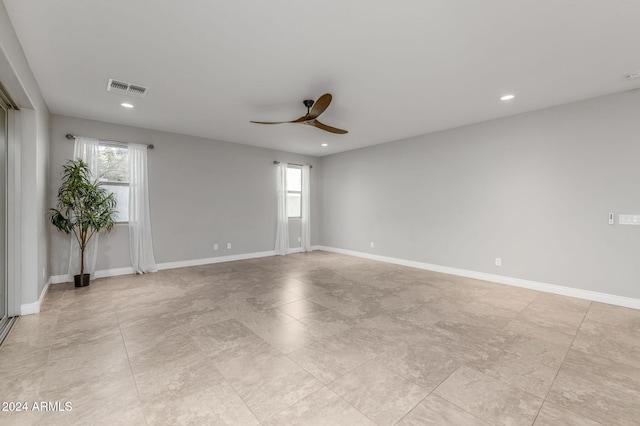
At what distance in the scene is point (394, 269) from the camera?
5.54m

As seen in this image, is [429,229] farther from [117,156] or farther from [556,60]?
[117,156]

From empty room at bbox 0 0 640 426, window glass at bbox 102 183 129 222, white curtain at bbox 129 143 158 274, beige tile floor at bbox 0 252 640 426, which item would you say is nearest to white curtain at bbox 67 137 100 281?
empty room at bbox 0 0 640 426

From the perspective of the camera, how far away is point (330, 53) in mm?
2660

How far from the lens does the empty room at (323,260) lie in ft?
6.26

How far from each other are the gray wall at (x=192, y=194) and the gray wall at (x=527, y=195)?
2946 mm

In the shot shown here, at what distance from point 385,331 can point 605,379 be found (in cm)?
164

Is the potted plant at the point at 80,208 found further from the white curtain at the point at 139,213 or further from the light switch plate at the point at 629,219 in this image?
the light switch plate at the point at 629,219

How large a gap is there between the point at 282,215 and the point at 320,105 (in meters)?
4.18

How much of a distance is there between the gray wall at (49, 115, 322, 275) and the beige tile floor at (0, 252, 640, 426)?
→ 1.50 metres

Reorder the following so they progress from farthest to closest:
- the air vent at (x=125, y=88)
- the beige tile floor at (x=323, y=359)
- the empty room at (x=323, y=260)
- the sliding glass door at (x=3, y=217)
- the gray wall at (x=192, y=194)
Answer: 1. the gray wall at (x=192, y=194)
2. the air vent at (x=125, y=88)
3. the sliding glass door at (x=3, y=217)
4. the empty room at (x=323, y=260)
5. the beige tile floor at (x=323, y=359)

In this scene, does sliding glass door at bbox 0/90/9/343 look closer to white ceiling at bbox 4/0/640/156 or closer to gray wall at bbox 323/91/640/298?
white ceiling at bbox 4/0/640/156

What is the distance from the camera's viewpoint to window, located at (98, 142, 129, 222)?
4789 mm

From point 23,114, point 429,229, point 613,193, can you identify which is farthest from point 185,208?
point 613,193

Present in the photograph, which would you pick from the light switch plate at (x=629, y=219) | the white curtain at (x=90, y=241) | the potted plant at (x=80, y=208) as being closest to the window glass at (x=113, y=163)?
the white curtain at (x=90, y=241)
